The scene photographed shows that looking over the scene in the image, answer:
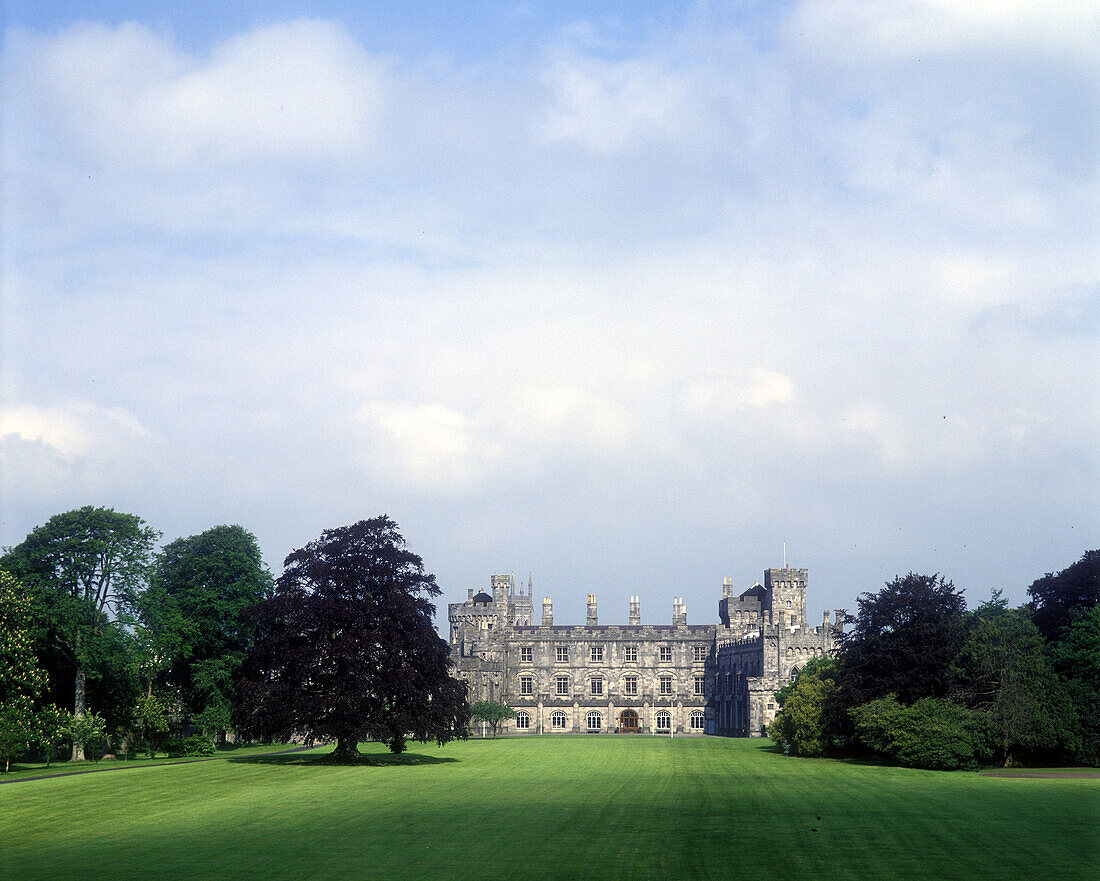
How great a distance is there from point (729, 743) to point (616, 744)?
30.5 feet

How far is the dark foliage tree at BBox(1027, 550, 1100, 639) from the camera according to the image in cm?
6053

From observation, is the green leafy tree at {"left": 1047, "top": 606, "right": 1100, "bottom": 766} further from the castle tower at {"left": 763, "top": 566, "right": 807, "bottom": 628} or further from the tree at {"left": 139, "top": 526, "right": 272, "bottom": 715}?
the castle tower at {"left": 763, "top": 566, "right": 807, "bottom": 628}

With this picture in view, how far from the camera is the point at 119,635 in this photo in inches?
2564

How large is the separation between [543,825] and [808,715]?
38.2 m

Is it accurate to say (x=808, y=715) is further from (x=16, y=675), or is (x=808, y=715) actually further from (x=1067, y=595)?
(x=16, y=675)

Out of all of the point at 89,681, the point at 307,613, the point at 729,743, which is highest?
the point at 307,613

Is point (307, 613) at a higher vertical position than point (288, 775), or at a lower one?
higher

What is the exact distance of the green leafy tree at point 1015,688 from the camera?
174 feet

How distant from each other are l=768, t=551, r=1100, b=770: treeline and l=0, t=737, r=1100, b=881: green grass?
13.2 ft

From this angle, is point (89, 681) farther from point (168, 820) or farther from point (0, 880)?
point (0, 880)

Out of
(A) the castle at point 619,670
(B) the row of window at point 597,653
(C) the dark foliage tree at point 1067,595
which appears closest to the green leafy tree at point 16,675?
(C) the dark foliage tree at point 1067,595

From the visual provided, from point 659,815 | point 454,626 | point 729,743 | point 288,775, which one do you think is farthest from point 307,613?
point 454,626

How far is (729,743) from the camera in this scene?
289 ft

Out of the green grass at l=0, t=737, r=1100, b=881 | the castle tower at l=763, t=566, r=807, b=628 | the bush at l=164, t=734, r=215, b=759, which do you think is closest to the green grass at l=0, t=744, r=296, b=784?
the bush at l=164, t=734, r=215, b=759
